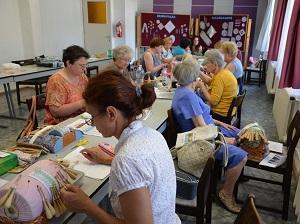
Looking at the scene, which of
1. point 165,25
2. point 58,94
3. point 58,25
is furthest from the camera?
point 165,25

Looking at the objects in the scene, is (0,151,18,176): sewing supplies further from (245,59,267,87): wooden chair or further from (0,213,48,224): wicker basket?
(245,59,267,87): wooden chair

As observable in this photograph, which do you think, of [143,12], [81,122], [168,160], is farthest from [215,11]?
[168,160]

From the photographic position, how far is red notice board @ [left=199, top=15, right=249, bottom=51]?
277 inches

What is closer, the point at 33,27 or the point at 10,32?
the point at 10,32

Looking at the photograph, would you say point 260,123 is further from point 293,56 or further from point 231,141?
point 231,141

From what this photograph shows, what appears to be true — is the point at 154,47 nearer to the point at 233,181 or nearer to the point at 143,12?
the point at 233,181

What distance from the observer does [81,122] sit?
211 cm

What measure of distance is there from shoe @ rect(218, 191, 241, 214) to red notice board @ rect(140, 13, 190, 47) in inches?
233

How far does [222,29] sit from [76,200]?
698cm

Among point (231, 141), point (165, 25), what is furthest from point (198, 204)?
point (165, 25)

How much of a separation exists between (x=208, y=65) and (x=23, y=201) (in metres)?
2.41

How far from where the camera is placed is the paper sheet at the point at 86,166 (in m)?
1.38

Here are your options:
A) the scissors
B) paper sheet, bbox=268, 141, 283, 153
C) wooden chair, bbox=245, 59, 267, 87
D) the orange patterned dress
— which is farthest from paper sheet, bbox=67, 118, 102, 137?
wooden chair, bbox=245, 59, 267, 87

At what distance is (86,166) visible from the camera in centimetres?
145
